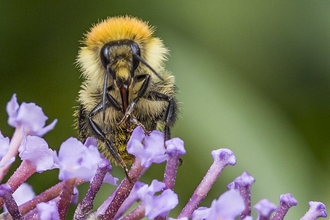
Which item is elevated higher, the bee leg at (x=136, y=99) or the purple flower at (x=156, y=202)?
the bee leg at (x=136, y=99)

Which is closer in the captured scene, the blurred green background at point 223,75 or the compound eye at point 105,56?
the compound eye at point 105,56

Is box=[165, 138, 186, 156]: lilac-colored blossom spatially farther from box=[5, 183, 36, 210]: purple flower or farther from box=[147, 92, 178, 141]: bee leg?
box=[5, 183, 36, 210]: purple flower

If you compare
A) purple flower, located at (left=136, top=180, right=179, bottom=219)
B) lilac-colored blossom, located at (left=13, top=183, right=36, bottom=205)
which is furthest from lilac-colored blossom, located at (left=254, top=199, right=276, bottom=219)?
lilac-colored blossom, located at (left=13, top=183, right=36, bottom=205)

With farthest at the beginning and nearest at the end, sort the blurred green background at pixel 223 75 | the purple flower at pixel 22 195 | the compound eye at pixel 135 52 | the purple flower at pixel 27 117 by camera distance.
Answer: the blurred green background at pixel 223 75 < the purple flower at pixel 22 195 < the compound eye at pixel 135 52 < the purple flower at pixel 27 117

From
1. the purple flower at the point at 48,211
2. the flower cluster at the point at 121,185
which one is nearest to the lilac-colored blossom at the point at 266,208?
the flower cluster at the point at 121,185

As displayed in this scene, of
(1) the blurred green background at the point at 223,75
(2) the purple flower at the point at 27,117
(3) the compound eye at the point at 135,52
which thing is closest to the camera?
(2) the purple flower at the point at 27,117

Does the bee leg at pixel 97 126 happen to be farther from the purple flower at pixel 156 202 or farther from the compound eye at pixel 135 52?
the purple flower at pixel 156 202

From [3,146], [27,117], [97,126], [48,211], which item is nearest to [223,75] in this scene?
[97,126]
